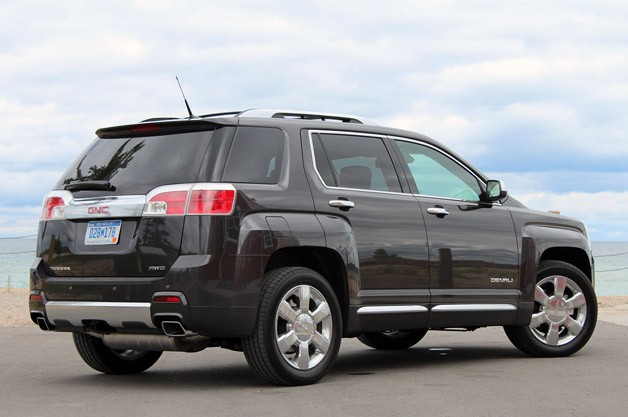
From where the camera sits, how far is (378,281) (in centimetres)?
931

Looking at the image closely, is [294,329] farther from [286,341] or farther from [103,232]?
[103,232]

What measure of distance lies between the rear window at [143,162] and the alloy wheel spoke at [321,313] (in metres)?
1.37

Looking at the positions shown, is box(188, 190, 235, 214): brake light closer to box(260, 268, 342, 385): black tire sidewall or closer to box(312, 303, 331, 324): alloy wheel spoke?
box(260, 268, 342, 385): black tire sidewall

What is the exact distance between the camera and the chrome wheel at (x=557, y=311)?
36.0ft

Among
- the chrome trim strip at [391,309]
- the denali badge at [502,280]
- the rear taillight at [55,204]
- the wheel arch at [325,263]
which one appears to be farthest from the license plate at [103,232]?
the denali badge at [502,280]

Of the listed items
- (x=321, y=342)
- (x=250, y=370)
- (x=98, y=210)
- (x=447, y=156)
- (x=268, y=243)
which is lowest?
(x=250, y=370)

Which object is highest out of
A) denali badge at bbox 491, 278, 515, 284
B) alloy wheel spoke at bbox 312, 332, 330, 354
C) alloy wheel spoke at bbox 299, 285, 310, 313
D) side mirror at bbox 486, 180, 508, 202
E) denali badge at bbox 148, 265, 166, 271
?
side mirror at bbox 486, 180, 508, 202

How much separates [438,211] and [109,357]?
9.93 feet

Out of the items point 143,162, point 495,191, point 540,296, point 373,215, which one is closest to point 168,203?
point 143,162

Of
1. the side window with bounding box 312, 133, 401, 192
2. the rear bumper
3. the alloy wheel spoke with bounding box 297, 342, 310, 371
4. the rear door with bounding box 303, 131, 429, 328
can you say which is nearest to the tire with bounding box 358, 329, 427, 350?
the rear door with bounding box 303, 131, 429, 328

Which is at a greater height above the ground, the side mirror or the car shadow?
the side mirror

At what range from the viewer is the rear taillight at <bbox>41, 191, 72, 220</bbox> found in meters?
9.04

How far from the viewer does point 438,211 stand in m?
9.89

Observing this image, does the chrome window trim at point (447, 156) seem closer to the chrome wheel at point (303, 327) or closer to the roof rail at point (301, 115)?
the roof rail at point (301, 115)
